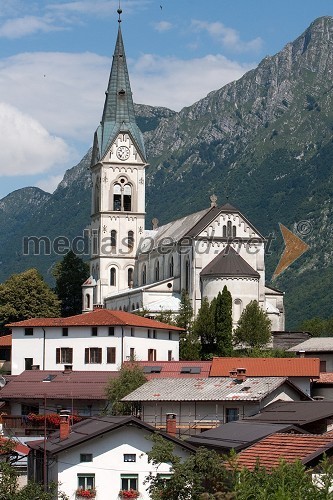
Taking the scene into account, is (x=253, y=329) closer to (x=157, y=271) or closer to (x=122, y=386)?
(x=157, y=271)

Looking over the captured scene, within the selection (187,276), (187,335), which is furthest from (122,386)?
(187,276)

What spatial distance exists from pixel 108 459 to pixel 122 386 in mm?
24409

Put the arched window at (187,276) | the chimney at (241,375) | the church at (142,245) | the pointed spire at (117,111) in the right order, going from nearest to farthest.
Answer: the chimney at (241,375) → the church at (142,245) → the arched window at (187,276) → the pointed spire at (117,111)

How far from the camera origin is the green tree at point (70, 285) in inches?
5463

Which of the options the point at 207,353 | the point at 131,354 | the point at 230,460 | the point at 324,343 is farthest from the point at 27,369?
the point at 230,460

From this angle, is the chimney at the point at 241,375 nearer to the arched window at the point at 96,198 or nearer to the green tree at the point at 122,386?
the green tree at the point at 122,386

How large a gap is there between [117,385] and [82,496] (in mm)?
25877

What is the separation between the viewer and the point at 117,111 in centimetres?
13788

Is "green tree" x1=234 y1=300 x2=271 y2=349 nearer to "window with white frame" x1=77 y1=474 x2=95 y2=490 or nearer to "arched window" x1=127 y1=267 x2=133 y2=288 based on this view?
"arched window" x1=127 y1=267 x2=133 y2=288

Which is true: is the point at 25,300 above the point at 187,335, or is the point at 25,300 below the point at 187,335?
above

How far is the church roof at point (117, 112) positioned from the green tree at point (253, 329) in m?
36.8

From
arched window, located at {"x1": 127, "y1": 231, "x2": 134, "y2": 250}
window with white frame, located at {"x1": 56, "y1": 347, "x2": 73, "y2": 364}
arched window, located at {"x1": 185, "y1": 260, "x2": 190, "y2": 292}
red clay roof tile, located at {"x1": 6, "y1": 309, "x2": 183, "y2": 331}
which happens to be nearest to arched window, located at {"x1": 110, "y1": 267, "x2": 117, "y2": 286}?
arched window, located at {"x1": 127, "y1": 231, "x2": 134, "y2": 250}

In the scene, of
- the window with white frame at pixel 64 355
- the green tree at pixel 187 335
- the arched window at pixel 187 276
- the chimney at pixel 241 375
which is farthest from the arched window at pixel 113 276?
the chimney at pixel 241 375

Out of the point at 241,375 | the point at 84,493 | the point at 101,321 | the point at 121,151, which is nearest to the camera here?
the point at 84,493
